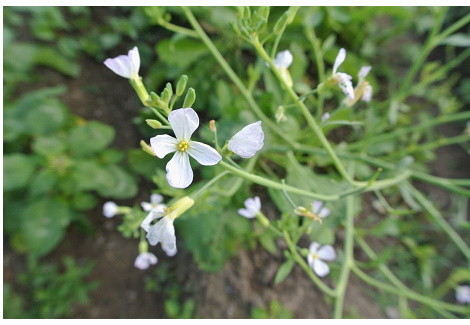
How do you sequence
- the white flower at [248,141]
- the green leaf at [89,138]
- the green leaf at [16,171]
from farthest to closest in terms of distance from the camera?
the green leaf at [89,138] < the green leaf at [16,171] < the white flower at [248,141]

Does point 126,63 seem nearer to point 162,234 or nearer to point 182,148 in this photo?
point 182,148

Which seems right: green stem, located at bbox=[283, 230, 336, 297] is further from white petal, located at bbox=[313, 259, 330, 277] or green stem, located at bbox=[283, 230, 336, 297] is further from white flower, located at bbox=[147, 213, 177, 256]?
white flower, located at bbox=[147, 213, 177, 256]

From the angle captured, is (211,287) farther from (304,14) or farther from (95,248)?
(304,14)

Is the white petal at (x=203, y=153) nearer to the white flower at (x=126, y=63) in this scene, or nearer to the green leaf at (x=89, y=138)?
the white flower at (x=126, y=63)

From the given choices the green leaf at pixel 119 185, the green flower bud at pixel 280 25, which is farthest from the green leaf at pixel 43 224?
the green flower bud at pixel 280 25

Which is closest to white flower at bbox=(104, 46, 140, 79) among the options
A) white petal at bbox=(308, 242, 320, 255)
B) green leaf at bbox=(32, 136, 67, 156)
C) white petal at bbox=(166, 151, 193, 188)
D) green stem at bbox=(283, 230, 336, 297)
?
white petal at bbox=(166, 151, 193, 188)

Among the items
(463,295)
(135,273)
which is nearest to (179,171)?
(135,273)

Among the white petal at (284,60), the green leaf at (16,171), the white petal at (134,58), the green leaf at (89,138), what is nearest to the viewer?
the white petal at (134,58)
